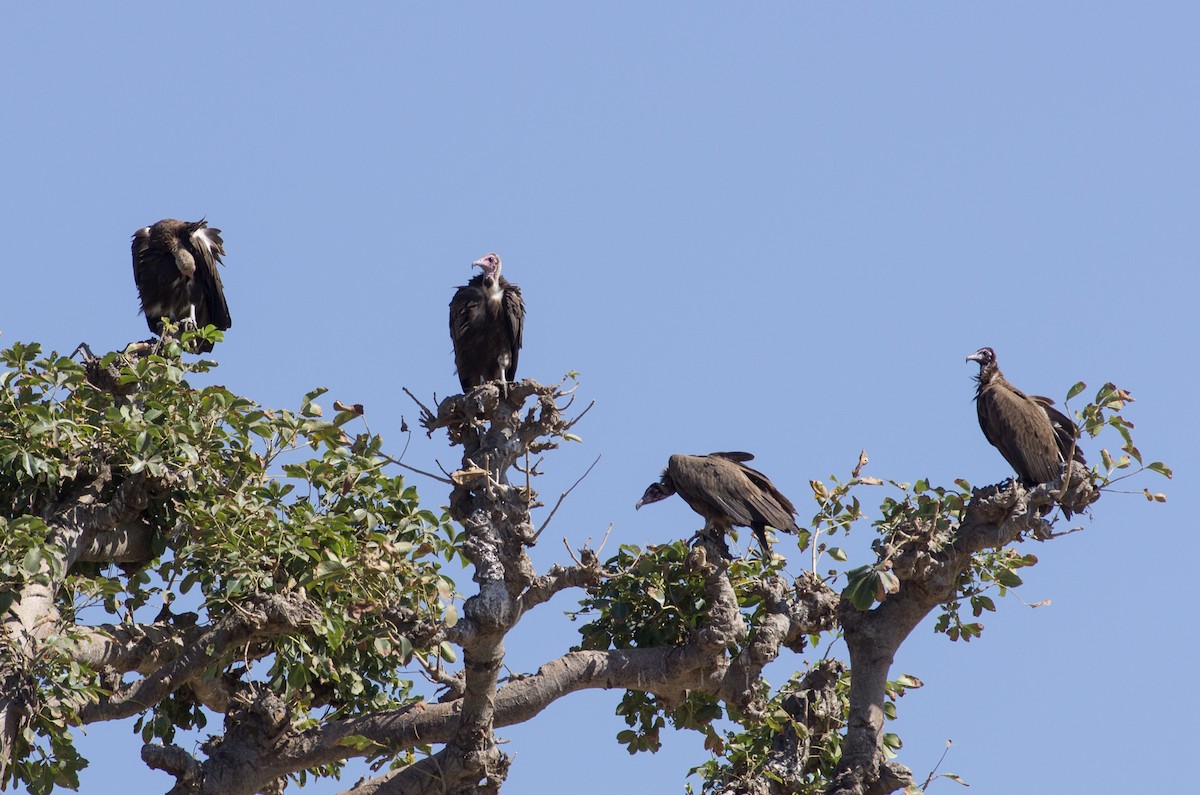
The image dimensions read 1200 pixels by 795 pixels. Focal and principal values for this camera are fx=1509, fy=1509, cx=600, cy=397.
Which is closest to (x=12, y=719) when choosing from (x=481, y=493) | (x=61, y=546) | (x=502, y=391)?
(x=61, y=546)

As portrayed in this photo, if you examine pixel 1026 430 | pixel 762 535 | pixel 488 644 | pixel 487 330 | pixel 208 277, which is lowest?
pixel 488 644

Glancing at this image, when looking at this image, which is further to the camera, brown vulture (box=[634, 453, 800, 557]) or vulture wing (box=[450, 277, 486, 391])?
vulture wing (box=[450, 277, 486, 391])

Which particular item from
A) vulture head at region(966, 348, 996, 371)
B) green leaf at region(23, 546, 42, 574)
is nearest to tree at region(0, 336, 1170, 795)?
green leaf at region(23, 546, 42, 574)

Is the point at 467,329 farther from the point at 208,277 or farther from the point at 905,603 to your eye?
the point at 905,603

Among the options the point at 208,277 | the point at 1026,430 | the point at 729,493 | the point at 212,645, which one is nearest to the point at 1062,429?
the point at 1026,430

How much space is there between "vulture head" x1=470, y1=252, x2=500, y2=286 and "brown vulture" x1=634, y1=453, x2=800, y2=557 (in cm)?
196

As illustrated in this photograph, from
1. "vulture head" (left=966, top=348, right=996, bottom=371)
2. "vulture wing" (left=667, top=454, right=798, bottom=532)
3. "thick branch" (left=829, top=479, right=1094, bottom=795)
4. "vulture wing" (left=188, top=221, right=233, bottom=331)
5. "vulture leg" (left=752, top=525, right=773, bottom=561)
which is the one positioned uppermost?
"vulture wing" (left=188, top=221, right=233, bottom=331)

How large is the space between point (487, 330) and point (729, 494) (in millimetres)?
2232

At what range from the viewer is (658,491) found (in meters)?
9.37

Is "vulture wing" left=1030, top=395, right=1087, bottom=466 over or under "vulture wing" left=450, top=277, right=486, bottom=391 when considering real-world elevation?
under

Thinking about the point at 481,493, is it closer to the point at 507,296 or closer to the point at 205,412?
the point at 205,412

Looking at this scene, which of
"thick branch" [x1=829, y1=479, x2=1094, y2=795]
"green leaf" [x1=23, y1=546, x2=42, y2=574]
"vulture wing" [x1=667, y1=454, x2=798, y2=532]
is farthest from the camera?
"vulture wing" [x1=667, y1=454, x2=798, y2=532]

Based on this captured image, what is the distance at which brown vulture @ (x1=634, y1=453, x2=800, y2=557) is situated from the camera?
8578 mm

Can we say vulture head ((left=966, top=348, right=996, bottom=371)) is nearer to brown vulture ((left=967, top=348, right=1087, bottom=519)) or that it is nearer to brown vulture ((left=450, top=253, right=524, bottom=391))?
brown vulture ((left=967, top=348, right=1087, bottom=519))
